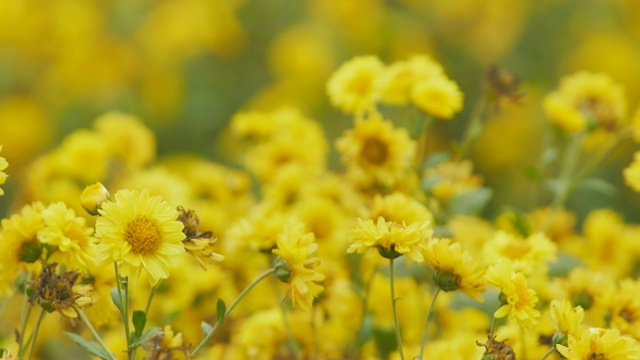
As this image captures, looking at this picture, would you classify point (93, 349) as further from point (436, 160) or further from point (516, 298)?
point (436, 160)

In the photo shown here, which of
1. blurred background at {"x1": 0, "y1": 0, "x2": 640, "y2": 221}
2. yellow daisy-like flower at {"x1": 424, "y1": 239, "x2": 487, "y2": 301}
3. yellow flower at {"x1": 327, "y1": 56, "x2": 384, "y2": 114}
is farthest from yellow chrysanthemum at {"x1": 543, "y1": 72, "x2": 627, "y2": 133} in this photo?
blurred background at {"x1": 0, "y1": 0, "x2": 640, "y2": 221}

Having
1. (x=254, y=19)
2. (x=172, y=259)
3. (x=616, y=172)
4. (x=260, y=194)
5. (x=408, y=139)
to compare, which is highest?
(x=254, y=19)

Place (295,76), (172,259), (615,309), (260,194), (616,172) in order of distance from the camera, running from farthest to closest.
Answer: (295,76)
(616,172)
(260,194)
(615,309)
(172,259)

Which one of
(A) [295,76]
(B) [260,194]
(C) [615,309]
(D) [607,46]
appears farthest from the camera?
(A) [295,76]

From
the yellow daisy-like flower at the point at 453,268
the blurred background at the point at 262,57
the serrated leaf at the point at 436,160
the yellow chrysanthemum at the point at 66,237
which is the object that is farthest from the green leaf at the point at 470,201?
the blurred background at the point at 262,57

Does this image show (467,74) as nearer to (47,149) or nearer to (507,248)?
(47,149)

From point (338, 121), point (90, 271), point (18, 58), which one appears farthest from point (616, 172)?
point (90, 271)
